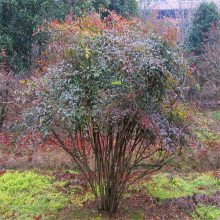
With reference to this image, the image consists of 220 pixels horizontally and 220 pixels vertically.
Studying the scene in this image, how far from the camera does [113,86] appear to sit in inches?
154

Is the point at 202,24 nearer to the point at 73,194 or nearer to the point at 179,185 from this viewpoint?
the point at 179,185

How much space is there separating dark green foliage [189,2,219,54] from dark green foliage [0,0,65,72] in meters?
5.95

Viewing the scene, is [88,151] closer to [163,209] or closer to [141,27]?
[163,209]

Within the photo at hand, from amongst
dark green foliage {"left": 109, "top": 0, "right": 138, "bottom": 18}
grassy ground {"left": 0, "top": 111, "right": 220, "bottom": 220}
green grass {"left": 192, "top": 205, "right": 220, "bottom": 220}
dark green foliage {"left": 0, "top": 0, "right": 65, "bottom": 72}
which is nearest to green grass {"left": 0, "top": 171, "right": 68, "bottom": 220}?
grassy ground {"left": 0, "top": 111, "right": 220, "bottom": 220}

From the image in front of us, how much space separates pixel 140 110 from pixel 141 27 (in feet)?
4.34

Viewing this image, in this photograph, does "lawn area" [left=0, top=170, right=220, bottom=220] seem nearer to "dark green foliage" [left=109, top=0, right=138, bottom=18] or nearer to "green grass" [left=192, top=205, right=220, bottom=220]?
"green grass" [left=192, top=205, right=220, bottom=220]

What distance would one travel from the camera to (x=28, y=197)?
18.5 feet

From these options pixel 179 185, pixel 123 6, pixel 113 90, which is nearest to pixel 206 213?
pixel 179 185

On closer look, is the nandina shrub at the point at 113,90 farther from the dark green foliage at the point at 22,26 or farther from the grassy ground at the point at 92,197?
the dark green foliage at the point at 22,26

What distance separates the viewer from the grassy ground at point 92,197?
5.07m

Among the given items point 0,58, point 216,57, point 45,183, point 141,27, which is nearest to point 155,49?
point 141,27

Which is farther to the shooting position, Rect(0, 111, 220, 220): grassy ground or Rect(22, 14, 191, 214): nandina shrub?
Rect(0, 111, 220, 220): grassy ground

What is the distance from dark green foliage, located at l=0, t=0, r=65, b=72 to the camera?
9.63 metres

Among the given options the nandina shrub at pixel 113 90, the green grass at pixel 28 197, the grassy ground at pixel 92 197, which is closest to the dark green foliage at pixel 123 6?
the grassy ground at pixel 92 197
